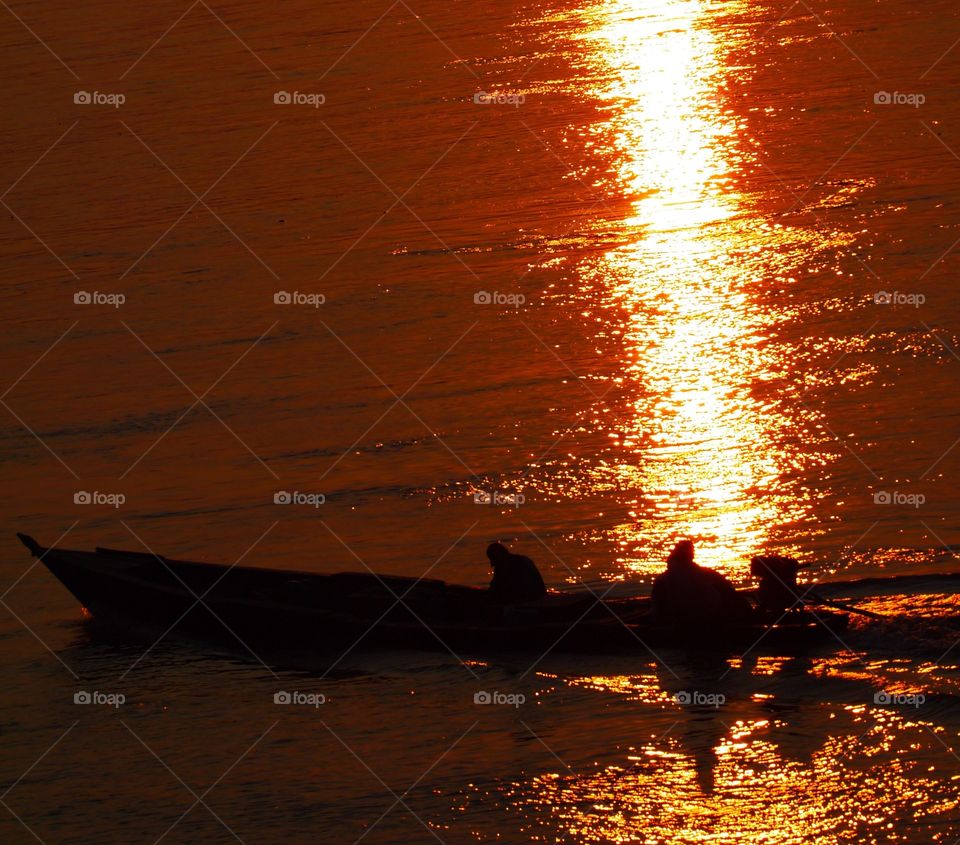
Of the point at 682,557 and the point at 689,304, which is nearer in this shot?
the point at 682,557

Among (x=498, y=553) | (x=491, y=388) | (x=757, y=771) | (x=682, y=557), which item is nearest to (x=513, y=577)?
(x=498, y=553)

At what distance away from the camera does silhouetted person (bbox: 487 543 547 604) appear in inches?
582

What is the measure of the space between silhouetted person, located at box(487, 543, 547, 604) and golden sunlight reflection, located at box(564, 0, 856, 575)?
5.82ft

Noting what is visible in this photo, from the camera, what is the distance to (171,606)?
16.0 meters

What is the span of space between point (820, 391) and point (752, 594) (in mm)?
6808

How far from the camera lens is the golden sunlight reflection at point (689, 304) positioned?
17.6 meters

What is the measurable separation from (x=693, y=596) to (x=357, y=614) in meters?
3.11

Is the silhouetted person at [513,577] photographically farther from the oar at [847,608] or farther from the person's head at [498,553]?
the oar at [847,608]

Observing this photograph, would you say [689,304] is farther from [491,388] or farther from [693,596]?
[693,596]

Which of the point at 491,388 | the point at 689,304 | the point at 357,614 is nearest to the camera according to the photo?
the point at 357,614

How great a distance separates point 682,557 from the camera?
13.8 metres

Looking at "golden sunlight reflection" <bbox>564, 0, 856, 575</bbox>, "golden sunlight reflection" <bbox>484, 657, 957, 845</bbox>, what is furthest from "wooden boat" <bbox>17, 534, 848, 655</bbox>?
"golden sunlight reflection" <bbox>564, 0, 856, 575</bbox>

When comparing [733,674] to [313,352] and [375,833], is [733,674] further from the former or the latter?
[313,352]

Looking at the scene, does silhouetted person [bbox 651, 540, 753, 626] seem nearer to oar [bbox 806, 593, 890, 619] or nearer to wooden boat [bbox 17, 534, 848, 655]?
wooden boat [bbox 17, 534, 848, 655]
